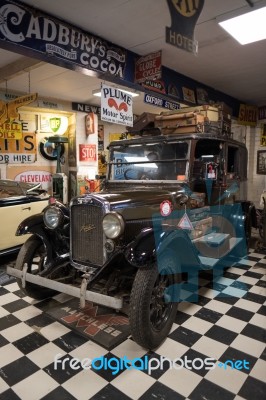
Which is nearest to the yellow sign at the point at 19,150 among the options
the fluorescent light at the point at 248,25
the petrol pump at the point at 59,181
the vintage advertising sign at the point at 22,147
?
the vintage advertising sign at the point at 22,147

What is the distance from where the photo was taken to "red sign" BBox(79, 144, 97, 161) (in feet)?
22.6

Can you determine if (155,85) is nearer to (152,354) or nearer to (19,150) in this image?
(19,150)

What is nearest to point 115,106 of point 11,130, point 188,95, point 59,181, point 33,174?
point 188,95

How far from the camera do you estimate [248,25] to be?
9.69 ft

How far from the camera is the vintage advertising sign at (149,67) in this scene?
387 cm

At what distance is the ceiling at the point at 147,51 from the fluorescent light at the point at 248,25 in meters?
0.10

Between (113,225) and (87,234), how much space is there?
0.38 m

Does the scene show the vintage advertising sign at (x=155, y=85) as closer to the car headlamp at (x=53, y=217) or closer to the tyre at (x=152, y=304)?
the car headlamp at (x=53, y=217)

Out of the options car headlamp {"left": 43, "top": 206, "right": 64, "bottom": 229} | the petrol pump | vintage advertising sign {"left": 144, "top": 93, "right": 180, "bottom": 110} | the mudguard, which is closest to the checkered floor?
the mudguard

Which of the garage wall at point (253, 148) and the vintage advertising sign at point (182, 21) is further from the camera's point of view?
the garage wall at point (253, 148)

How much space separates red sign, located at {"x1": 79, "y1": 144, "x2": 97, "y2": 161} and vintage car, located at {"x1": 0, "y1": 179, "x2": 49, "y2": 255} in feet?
8.31

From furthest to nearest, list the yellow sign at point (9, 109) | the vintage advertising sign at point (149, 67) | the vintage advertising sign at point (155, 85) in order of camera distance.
Answer: the yellow sign at point (9, 109) < the vintage advertising sign at point (155, 85) < the vintage advertising sign at point (149, 67)

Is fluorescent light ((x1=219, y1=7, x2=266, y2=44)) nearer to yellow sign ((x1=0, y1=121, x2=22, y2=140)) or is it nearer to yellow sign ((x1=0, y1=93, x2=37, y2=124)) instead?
yellow sign ((x1=0, y1=93, x2=37, y2=124))

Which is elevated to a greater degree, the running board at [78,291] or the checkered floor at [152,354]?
the running board at [78,291]
